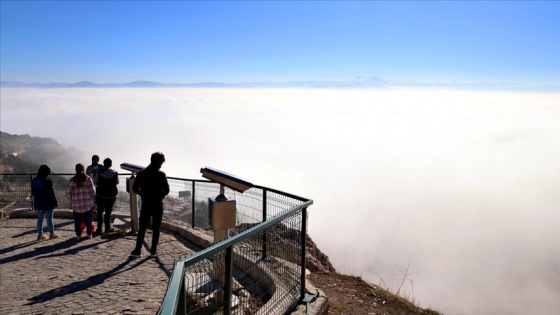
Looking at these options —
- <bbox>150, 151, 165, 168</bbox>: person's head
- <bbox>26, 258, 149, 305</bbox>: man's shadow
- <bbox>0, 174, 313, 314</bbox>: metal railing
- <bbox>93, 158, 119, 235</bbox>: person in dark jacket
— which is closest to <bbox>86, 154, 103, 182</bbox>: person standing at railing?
<bbox>93, 158, 119, 235</bbox>: person in dark jacket

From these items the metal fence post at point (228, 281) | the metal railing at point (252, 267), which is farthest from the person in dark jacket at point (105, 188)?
the metal fence post at point (228, 281)

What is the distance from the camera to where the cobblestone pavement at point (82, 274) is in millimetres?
6035

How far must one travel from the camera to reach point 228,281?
160 inches

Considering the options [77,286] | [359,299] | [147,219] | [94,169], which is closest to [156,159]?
[147,219]

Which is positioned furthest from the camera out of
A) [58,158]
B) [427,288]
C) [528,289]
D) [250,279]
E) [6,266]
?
[528,289]

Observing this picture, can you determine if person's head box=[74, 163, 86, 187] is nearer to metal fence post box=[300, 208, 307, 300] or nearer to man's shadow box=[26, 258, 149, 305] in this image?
man's shadow box=[26, 258, 149, 305]

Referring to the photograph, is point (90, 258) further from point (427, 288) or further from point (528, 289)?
point (528, 289)

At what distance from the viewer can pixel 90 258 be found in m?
8.33

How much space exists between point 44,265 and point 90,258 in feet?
2.40

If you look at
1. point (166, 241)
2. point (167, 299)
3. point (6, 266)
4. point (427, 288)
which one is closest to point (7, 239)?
point (6, 266)

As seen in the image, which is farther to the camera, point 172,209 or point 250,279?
point 172,209

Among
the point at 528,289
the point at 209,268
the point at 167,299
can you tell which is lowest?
the point at 528,289

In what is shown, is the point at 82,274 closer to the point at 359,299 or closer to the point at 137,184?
the point at 137,184

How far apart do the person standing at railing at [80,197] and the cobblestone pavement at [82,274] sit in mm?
401
